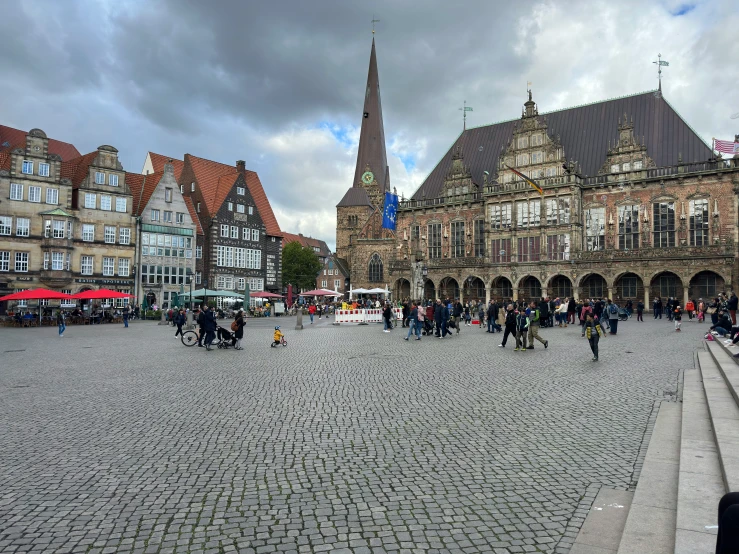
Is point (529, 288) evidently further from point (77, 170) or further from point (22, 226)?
point (22, 226)

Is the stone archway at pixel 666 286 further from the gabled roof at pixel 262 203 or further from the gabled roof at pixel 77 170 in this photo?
the gabled roof at pixel 77 170

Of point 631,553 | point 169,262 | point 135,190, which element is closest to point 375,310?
point 169,262

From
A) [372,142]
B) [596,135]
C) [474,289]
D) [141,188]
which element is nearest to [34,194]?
[141,188]

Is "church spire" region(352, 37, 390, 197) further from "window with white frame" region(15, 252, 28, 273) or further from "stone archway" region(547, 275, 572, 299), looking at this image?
"window with white frame" region(15, 252, 28, 273)

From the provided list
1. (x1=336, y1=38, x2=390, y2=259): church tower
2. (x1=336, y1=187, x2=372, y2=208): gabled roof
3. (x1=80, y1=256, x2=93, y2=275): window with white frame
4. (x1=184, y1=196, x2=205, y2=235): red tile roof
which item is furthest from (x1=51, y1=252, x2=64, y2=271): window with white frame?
(x1=336, y1=187, x2=372, y2=208): gabled roof

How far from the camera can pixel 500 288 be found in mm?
49750

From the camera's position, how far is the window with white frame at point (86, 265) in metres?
41.3

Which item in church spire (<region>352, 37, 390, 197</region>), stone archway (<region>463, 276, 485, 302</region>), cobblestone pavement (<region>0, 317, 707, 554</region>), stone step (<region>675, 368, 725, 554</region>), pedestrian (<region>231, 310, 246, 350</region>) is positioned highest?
church spire (<region>352, 37, 390, 197</region>)

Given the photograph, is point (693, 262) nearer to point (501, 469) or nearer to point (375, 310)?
point (375, 310)

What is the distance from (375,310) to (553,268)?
19.3 metres

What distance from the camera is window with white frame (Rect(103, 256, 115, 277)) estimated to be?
1679 inches

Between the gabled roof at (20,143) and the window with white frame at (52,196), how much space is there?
15.2ft

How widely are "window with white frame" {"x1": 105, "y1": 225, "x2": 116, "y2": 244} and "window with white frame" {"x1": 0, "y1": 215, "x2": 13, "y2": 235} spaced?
6521 mm

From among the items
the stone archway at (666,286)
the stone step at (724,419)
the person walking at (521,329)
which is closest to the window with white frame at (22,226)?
the person walking at (521,329)
